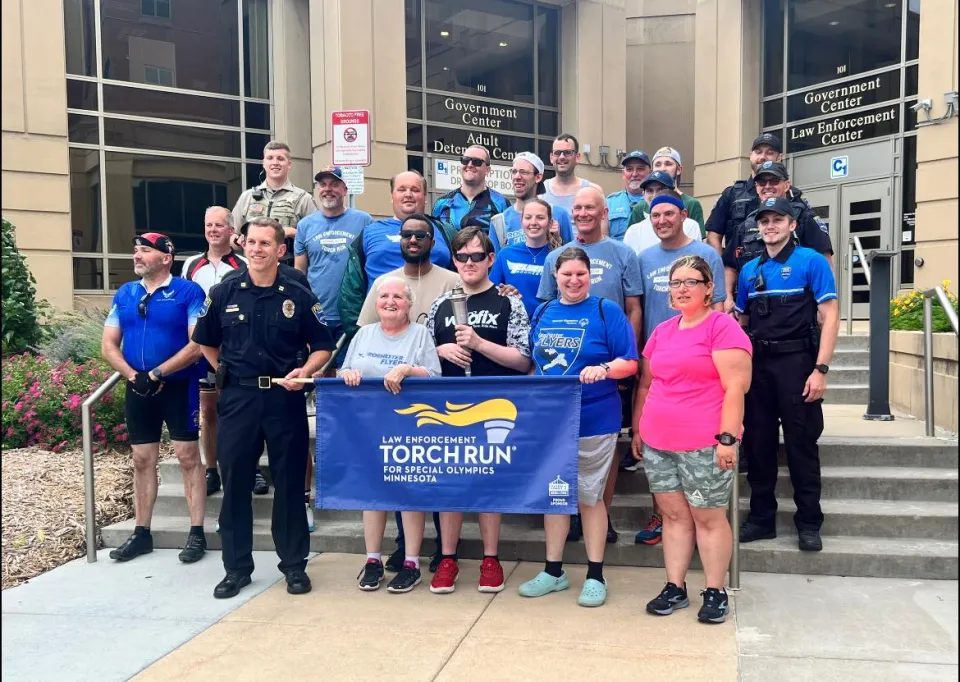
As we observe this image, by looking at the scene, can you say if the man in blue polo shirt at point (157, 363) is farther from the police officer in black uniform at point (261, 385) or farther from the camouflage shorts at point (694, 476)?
the camouflage shorts at point (694, 476)

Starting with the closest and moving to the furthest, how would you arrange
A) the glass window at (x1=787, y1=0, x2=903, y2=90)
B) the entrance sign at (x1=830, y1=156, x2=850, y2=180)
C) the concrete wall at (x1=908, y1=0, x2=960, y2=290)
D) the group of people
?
the group of people < the concrete wall at (x1=908, y1=0, x2=960, y2=290) < the glass window at (x1=787, y1=0, x2=903, y2=90) < the entrance sign at (x1=830, y1=156, x2=850, y2=180)

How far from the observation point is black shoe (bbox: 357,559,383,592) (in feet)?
16.6

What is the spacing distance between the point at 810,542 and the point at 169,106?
1419 cm

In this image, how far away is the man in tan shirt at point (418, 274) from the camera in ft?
17.0

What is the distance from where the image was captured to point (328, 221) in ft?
21.5

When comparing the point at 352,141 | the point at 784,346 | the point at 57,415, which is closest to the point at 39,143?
the point at 57,415

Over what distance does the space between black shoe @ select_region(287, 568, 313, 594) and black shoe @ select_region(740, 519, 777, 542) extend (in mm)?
2809

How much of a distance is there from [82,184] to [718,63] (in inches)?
486

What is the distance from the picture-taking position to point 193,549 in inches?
228

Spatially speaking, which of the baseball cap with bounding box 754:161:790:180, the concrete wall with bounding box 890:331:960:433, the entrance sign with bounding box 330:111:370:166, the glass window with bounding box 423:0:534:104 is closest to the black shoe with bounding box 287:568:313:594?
the baseball cap with bounding box 754:161:790:180

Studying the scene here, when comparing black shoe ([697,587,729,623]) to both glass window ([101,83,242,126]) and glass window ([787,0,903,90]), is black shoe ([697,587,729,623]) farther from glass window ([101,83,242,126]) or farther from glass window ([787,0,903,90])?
glass window ([101,83,242,126])

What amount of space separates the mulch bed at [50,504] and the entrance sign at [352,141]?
10.6 ft

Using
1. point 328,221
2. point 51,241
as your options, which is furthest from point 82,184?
point 328,221

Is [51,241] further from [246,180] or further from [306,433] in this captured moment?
[306,433]
